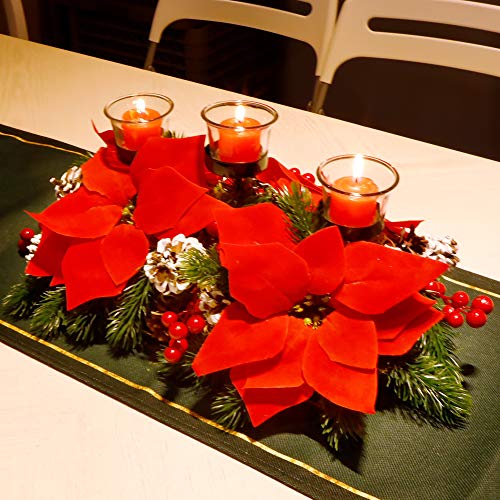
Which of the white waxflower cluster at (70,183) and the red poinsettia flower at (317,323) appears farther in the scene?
the white waxflower cluster at (70,183)

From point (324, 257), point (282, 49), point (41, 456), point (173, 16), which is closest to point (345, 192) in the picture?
point (324, 257)

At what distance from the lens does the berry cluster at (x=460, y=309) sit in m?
0.59

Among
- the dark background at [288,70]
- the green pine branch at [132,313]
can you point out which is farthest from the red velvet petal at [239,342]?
the dark background at [288,70]

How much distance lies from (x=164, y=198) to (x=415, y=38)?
2.56 feet

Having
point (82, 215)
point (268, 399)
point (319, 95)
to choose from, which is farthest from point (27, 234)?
point (319, 95)

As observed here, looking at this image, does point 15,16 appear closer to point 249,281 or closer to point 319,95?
point 319,95

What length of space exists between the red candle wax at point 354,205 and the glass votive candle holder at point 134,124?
230 millimetres

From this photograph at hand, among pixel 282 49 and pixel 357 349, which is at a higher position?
pixel 282 49

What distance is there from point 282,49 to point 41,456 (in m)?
2.22

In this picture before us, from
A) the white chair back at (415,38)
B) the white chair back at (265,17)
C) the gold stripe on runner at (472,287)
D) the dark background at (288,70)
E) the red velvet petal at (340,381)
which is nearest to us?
the red velvet petal at (340,381)

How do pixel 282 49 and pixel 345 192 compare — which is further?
pixel 282 49

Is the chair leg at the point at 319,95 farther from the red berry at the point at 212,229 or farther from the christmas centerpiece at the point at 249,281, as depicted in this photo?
the red berry at the point at 212,229

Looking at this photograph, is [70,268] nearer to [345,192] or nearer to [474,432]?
[345,192]

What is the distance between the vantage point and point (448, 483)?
52 cm
